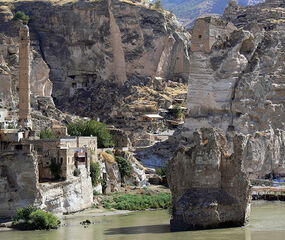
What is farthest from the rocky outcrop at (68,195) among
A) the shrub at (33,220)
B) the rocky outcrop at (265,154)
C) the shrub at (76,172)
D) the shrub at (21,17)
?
the shrub at (21,17)

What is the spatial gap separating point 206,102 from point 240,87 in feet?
13.4

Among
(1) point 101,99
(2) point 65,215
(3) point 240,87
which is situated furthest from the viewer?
(1) point 101,99

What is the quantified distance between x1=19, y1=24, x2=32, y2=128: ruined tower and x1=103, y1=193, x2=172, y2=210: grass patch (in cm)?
1220

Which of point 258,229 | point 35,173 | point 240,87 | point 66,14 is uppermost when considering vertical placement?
point 66,14

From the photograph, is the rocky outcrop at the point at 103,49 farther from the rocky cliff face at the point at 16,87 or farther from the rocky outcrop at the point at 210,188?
the rocky outcrop at the point at 210,188

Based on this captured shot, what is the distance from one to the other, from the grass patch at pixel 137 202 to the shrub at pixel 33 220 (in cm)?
938

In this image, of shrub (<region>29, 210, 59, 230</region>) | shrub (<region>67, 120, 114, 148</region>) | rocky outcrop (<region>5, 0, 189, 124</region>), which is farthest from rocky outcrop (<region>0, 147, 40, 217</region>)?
rocky outcrop (<region>5, 0, 189, 124</region>)

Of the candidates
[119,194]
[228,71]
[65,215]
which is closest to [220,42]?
[228,71]

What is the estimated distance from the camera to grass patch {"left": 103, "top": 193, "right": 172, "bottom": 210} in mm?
60938

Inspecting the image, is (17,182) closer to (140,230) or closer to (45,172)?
(45,172)

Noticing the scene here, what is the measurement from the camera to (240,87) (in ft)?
282

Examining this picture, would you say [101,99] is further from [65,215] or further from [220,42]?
[65,215]

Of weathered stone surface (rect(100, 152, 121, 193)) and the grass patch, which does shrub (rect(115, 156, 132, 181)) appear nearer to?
weathered stone surface (rect(100, 152, 121, 193))

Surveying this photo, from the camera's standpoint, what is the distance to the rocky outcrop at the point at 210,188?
50.6 meters
